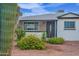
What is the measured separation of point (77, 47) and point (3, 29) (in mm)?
1154

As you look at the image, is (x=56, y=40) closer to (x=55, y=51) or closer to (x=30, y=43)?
(x=55, y=51)

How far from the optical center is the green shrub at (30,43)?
260cm

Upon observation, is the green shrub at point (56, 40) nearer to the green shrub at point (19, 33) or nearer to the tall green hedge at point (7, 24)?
the green shrub at point (19, 33)

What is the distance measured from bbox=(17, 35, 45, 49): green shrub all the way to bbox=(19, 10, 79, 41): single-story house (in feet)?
0.31

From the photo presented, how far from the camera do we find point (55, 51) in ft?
8.74

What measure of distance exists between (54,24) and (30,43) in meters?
0.46

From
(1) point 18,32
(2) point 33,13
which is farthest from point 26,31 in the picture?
(2) point 33,13

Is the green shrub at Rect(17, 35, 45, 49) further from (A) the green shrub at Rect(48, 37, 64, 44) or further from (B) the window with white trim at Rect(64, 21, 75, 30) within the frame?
(B) the window with white trim at Rect(64, 21, 75, 30)

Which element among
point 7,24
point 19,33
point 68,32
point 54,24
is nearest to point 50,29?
point 54,24

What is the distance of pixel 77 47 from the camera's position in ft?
8.73

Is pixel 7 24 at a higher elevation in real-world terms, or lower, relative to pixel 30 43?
higher

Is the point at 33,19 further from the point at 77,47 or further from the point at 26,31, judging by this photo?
the point at 77,47

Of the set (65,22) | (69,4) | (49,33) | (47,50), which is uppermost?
(69,4)

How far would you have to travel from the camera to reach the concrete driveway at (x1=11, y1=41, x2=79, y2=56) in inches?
104
